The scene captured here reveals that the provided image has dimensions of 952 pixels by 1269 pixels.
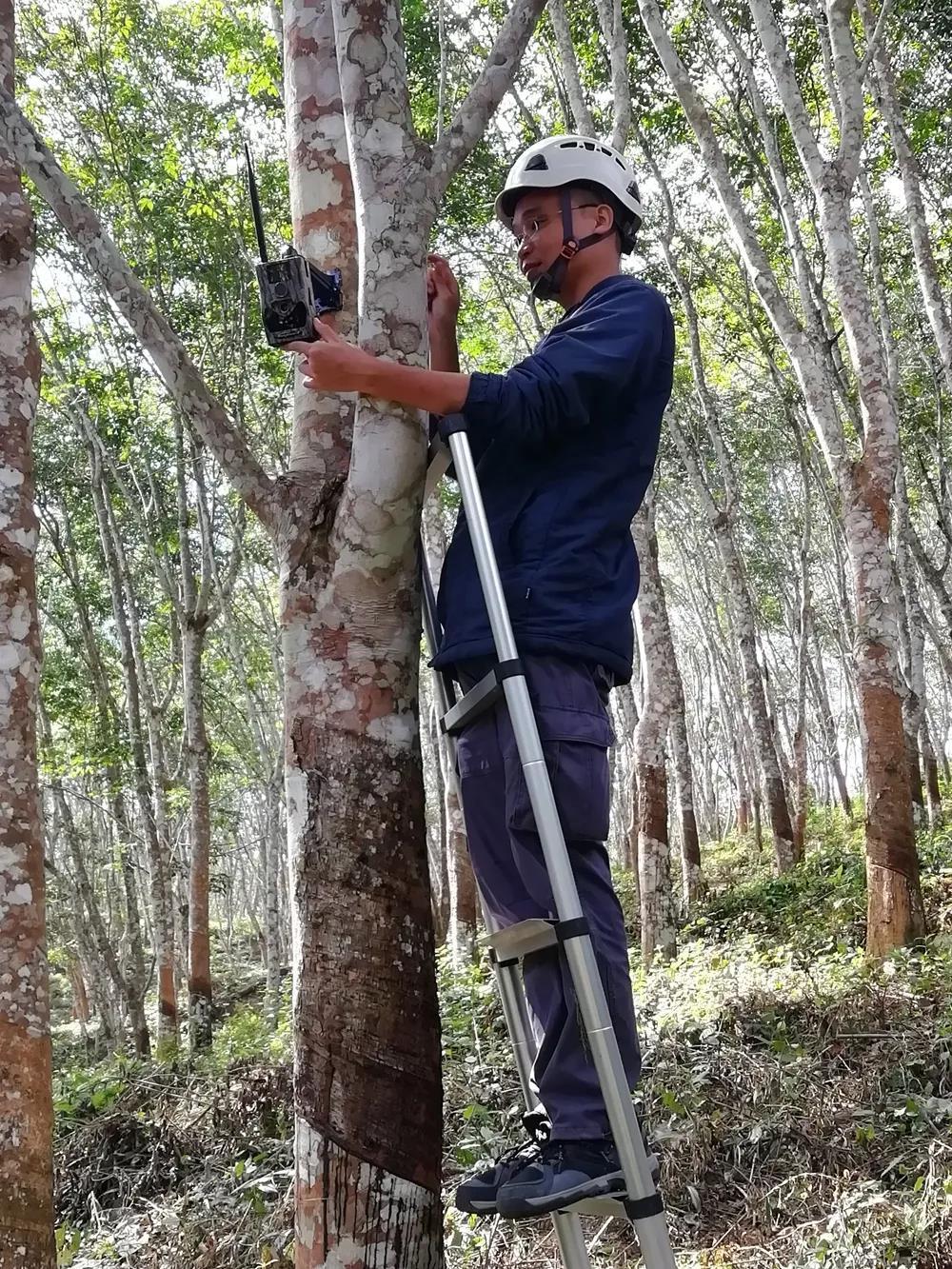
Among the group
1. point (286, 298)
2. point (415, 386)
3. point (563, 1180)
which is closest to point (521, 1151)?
point (563, 1180)

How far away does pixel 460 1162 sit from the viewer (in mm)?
3842

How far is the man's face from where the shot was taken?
250 centimetres

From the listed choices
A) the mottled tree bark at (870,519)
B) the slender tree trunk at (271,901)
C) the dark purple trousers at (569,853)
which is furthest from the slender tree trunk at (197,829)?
the dark purple trousers at (569,853)

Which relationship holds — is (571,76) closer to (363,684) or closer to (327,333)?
(327,333)

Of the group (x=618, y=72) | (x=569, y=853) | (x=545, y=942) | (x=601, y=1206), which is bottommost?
A: (x=601, y=1206)

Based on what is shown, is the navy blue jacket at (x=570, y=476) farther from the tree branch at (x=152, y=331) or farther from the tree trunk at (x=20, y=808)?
the tree trunk at (x=20, y=808)

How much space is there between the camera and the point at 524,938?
196 centimetres

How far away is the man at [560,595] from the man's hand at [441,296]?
0.92 ft

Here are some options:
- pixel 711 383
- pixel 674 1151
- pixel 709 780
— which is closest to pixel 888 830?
pixel 674 1151

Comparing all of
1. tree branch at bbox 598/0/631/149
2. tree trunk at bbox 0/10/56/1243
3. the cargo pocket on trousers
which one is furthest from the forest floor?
tree branch at bbox 598/0/631/149

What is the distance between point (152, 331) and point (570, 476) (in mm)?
974

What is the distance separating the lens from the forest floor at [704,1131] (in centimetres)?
314

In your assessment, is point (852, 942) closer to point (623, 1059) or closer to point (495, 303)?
point (623, 1059)

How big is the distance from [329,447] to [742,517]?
2174 centimetres
